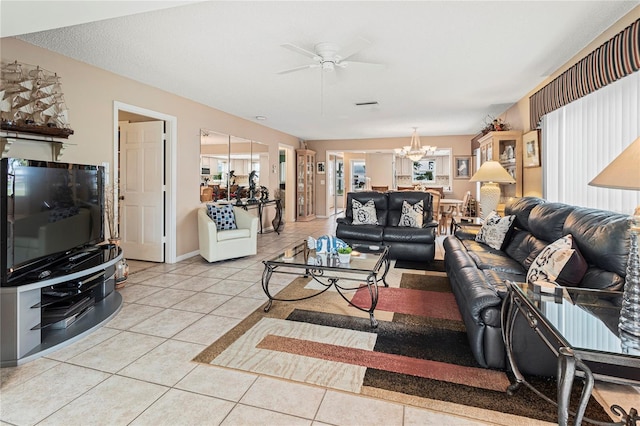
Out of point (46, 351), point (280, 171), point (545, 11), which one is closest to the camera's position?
point (46, 351)

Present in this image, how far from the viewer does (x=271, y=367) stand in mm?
2100

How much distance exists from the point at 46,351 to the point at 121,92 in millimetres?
2991

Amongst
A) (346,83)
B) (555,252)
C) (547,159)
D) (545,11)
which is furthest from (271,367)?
(547,159)

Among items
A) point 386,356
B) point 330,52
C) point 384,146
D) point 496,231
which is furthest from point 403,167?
point 386,356

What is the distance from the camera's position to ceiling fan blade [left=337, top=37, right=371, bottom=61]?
2686mm

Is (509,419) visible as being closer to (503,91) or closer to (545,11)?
(545,11)

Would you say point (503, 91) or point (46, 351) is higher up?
point (503, 91)

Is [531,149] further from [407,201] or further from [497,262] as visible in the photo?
[497,262]

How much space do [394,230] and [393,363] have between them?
2.95 m

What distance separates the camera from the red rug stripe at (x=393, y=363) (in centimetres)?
196

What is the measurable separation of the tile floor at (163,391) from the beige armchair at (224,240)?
5.77ft

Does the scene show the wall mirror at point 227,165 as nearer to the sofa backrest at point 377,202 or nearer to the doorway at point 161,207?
the doorway at point 161,207

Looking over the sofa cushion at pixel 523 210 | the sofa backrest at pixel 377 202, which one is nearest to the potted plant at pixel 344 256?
the sofa cushion at pixel 523 210

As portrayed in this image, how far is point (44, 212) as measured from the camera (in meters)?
2.50
